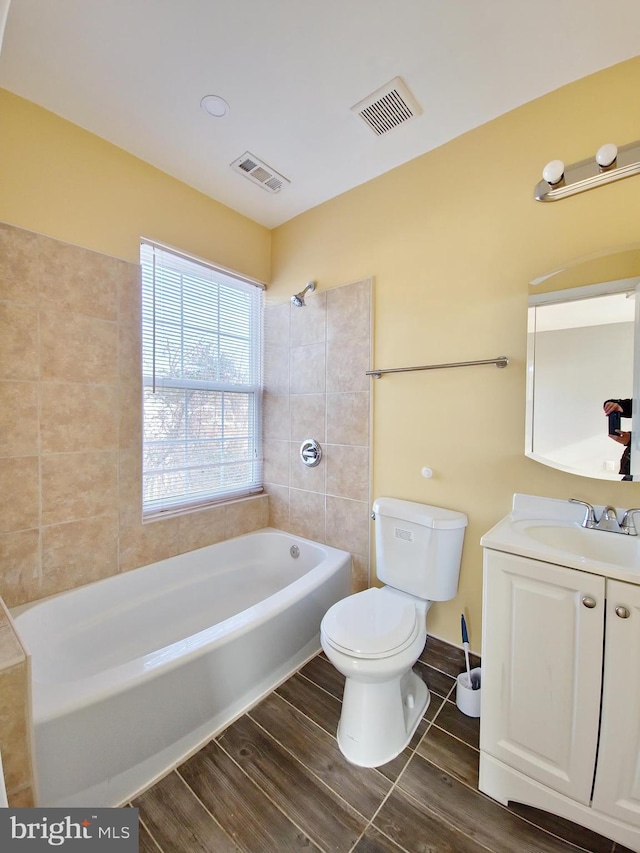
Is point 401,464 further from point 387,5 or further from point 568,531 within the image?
point 387,5

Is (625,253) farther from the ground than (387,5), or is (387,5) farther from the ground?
(387,5)

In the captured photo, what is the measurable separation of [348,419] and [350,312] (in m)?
0.63

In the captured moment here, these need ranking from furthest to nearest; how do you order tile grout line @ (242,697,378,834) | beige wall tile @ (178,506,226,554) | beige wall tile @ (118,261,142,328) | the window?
1. beige wall tile @ (178,506,226,554)
2. the window
3. beige wall tile @ (118,261,142,328)
4. tile grout line @ (242,697,378,834)

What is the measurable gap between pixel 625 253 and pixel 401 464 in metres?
1.24

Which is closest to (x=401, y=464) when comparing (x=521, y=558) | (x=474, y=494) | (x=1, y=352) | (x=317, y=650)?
(x=474, y=494)

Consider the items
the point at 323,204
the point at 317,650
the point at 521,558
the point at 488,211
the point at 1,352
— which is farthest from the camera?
the point at 323,204

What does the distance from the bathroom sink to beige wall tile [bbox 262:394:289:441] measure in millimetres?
1505

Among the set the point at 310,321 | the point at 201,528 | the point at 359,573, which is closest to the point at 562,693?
the point at 359,573

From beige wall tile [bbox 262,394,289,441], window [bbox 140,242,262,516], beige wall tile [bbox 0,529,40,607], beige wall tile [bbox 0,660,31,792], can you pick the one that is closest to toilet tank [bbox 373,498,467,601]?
beige wall tile [bbox 262,394,289,441]

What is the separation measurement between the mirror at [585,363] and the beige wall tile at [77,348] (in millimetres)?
1953

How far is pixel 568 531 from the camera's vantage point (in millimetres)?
1325

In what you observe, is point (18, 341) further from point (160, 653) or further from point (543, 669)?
point (543, 669)

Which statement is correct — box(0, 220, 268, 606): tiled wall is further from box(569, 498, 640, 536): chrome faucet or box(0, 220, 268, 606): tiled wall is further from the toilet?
box(569, 498, 640, 536): chrome faucet

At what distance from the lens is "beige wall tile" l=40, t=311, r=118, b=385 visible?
5.11 ft
